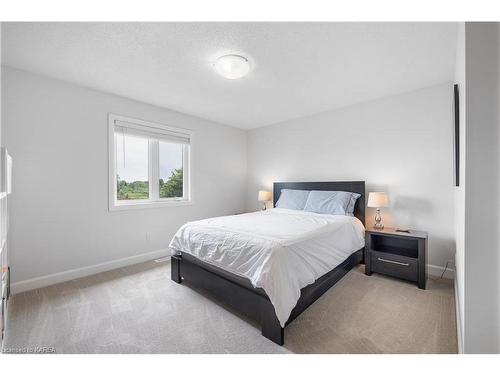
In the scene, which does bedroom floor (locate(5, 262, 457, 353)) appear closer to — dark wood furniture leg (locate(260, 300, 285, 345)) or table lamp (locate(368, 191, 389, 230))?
dark wood furniture leg (locate(260, 300, 285, 345))

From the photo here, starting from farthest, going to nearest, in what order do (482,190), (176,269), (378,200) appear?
1. (378,200)
2. (176,269)
3. (482,190)

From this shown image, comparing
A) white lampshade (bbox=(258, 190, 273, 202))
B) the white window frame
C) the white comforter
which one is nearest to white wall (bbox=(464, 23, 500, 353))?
the white comforter

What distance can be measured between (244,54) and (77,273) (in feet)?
9.93

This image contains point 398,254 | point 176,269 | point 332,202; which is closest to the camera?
point 176,269

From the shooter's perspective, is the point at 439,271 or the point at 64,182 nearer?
the point at 64,182

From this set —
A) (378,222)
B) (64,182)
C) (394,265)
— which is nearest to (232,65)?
(64,182)

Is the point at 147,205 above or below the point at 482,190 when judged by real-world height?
below

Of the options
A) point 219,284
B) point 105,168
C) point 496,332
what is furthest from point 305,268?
point 105,168

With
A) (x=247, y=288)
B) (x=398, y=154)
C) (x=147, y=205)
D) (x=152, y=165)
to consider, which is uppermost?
(x=398, y=154)

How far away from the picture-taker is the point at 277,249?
165 cm

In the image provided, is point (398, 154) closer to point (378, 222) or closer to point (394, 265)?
point (378, 222)

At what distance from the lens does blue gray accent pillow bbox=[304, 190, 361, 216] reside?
3.08 metres

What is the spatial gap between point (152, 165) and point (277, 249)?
8.51 feet

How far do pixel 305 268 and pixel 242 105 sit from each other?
2510 millimetres
